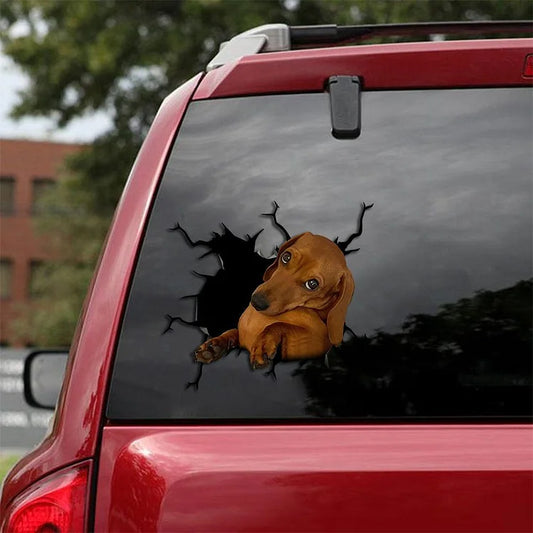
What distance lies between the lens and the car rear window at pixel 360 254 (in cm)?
184

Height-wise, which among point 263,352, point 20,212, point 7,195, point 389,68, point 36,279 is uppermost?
point 7,195

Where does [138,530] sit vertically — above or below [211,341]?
below

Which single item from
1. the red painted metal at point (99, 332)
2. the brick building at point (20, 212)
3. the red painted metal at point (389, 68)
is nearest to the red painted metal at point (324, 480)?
the red painted metal at point (99, 332)

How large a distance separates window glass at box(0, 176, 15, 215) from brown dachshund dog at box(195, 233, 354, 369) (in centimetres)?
5192

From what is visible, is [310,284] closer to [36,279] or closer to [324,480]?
[324,480]

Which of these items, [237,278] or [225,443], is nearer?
[225,443]

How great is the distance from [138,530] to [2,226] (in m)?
51.7

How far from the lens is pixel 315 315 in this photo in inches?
76.5

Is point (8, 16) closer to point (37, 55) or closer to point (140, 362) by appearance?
point (37, 55)

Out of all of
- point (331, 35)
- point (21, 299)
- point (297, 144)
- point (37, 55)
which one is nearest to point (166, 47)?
point (37, 55)

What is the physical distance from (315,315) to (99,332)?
1.34ft

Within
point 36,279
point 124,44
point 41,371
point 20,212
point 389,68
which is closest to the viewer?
point 389,68

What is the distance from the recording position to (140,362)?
6.21 ft

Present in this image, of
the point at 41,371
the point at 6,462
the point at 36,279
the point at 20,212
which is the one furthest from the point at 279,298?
the point at 20,212
